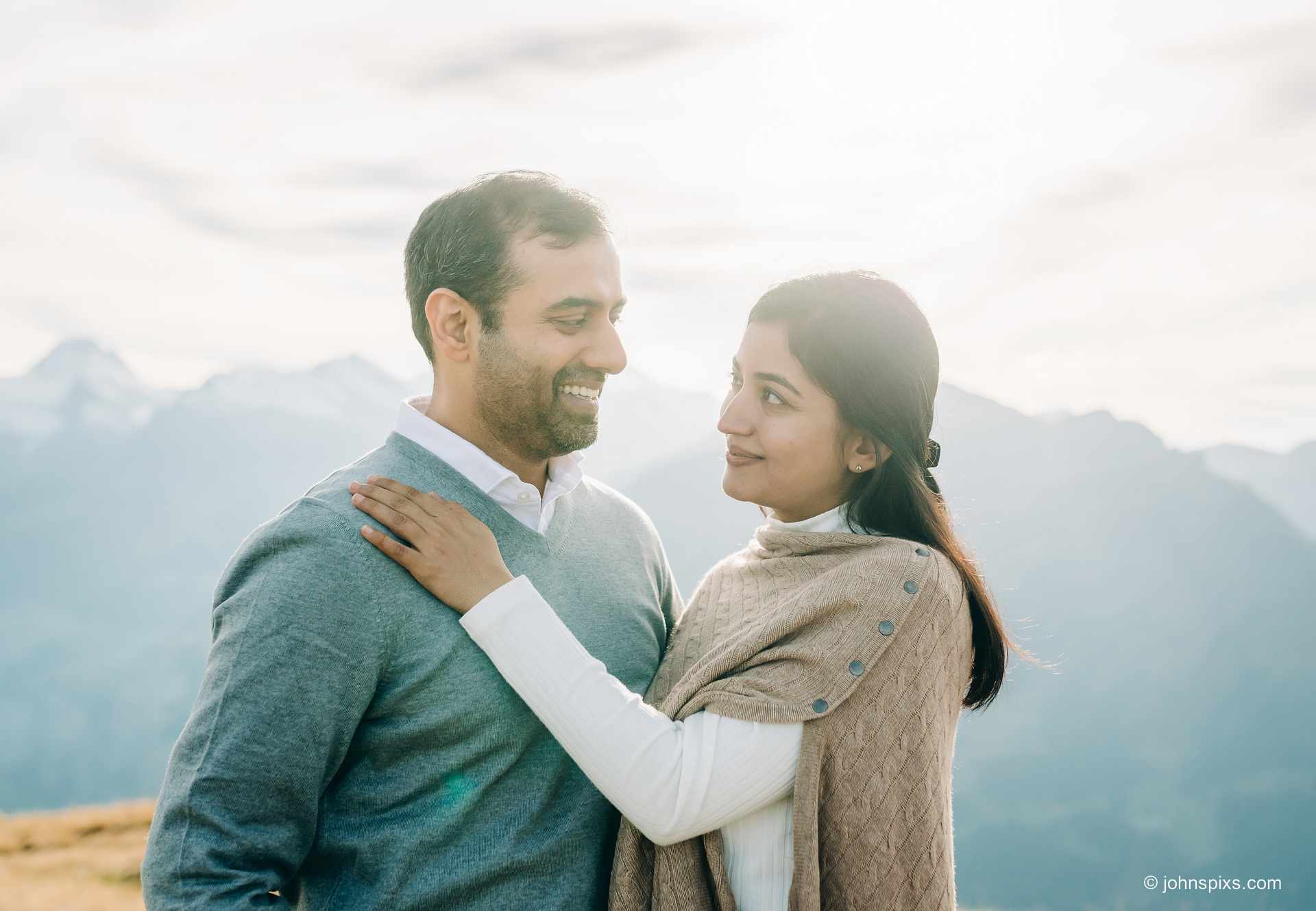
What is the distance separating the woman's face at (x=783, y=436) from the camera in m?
3.13

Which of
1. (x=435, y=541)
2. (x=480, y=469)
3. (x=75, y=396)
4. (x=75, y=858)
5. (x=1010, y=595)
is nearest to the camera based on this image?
(x=435, y=541)

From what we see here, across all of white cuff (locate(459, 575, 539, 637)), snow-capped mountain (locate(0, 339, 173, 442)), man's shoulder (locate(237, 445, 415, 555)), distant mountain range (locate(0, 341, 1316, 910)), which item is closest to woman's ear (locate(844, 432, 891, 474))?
white cuff (locate(459, 575, 539, 637))

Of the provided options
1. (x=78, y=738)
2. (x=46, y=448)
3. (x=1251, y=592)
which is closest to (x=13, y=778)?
(x=78, y=738)

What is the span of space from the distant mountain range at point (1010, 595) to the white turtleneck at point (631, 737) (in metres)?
49.7

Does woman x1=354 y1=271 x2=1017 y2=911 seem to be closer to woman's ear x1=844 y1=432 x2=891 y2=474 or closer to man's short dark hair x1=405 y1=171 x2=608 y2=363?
woman's ear x1=844 y1=432 x2=891 y2=474

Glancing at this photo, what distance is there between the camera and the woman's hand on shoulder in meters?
2.50

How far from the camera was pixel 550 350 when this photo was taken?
2928 millimetres

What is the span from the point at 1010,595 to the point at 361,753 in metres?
126

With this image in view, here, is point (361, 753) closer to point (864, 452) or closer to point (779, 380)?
point (779, 380)

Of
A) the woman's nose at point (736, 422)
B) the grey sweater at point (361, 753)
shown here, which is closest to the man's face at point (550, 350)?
the grey sweater at point (361, 753)

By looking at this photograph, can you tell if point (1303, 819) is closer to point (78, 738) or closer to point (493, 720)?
point (493, 720)

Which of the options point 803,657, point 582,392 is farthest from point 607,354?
point 803,657

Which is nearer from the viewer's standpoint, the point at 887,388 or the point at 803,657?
the point at 803,657

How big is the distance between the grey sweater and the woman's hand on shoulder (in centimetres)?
4
